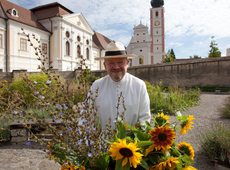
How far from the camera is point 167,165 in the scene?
96cm

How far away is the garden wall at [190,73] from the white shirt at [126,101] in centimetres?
974

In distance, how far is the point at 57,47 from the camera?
24312 millimetres

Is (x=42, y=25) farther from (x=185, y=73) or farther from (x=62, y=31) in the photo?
(x=185, y=73)

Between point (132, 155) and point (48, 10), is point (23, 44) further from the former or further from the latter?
point (132, 155)

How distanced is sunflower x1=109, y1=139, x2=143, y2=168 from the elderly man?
1.06 meters

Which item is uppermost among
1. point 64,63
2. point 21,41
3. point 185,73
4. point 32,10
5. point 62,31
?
point 32,10

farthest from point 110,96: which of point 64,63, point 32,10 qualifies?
point 32,10

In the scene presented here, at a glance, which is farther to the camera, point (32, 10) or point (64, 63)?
point (32, 10)

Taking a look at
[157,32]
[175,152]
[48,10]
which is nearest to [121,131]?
[175,152]

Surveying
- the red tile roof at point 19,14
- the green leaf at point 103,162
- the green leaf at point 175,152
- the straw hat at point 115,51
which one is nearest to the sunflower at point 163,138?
the green leaf at point 175,152

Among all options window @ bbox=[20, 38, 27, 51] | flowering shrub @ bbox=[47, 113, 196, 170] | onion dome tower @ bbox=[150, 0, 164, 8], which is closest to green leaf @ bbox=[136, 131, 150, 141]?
flowering shrub @ bbox=[47, 113, 196, 170]

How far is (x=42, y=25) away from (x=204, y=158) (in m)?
27.2

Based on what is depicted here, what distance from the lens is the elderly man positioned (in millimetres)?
1966

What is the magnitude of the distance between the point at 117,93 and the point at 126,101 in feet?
0.55
